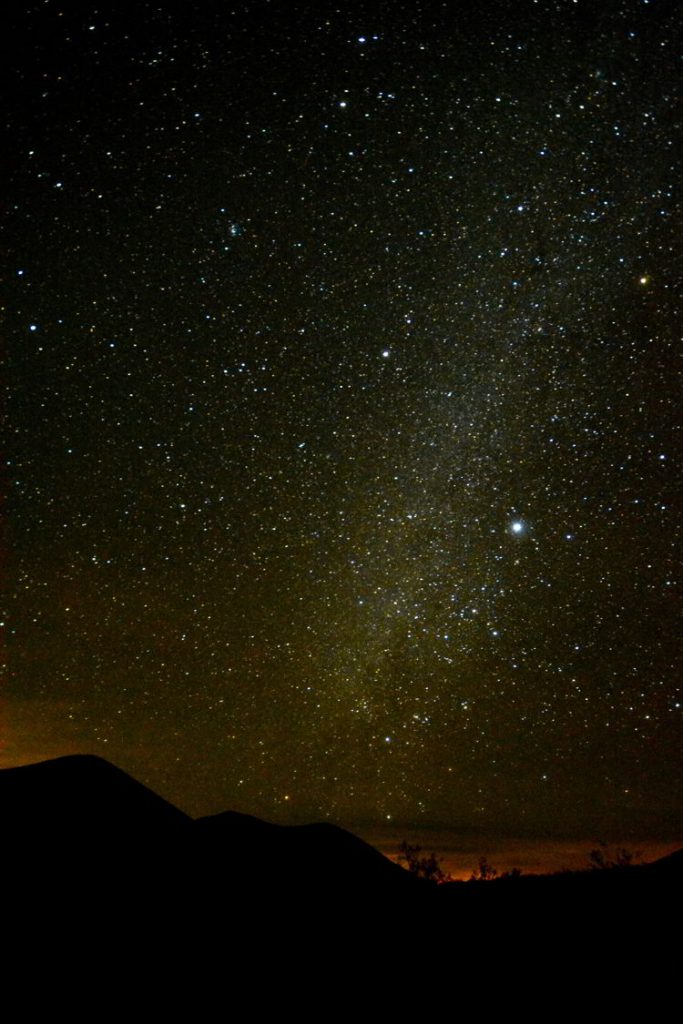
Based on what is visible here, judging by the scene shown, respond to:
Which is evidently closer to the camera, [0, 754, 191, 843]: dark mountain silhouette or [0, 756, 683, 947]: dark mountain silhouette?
[0, 756, 683, 947]: dark mountain silhouette

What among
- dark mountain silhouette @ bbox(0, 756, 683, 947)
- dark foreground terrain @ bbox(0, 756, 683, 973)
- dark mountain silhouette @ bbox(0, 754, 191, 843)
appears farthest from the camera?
dark mountain silhouette @ bbox(0, 754, 191, 843)

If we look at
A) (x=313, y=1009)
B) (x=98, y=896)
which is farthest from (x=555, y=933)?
(x=98, y=896)

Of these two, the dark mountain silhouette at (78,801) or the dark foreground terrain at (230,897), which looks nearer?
the dark foreground terrain at (230,897)

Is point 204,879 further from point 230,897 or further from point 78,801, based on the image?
point 78,801

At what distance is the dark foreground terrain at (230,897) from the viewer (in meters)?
7.90

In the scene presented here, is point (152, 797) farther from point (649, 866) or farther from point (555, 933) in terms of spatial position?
point (649, 866)

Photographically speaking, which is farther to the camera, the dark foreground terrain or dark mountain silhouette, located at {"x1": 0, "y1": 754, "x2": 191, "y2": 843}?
dark mountain silhouette, located at {"x1": 0, "y1": 754, "x2": 191, "y2": 843}

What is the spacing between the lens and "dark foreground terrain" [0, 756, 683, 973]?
7.90m

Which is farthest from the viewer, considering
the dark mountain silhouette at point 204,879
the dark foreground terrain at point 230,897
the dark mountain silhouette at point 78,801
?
the dark mountain silhouette at point 78,801

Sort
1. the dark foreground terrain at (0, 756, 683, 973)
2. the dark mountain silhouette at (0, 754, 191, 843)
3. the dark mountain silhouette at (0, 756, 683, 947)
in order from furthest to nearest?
the dark mountain silhouette at (0, 754, 191, 843) < the dark mountain silhouette at (0, 756, 683, 947) < the dark foreground terrain at (0, 756, 683, 973)

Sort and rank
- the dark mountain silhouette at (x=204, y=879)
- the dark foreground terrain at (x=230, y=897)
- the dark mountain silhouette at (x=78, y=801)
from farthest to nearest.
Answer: the dark mountain silhouette at (x=78, y=801) → the dark mountain silhouette at (x=204, y=879) → the dark foreground terrain at (x=230, y=897)

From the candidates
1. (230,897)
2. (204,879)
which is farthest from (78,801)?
(230,897)

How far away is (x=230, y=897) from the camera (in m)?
9.25

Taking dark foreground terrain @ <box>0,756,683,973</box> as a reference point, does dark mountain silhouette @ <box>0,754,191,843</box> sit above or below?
above
